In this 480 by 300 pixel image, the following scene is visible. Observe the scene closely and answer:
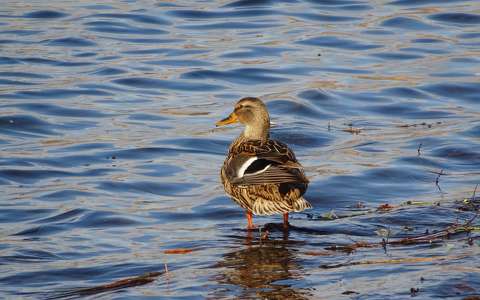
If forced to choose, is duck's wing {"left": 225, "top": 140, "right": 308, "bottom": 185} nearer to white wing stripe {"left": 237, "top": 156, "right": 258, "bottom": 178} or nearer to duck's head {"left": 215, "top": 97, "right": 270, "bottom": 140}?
white wing stripe {"left": 237, "top": 156, "right": 258, "bottom": 178}

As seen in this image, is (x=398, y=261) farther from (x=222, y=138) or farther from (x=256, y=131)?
(x=222, y=138)

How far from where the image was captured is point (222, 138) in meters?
12.5

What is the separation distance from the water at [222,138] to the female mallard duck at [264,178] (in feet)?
0.89

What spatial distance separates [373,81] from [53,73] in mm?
4774

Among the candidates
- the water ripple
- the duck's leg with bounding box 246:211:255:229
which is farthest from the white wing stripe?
the water ripple

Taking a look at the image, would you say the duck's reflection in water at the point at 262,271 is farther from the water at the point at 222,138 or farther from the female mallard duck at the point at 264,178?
the female mallard duck at the point at 264,178

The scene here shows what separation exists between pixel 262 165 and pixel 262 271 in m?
1.16

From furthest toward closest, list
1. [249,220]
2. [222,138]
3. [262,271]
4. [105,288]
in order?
[222,138], [249,220], [262,271], [105,288]

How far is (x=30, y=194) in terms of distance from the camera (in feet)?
33.2

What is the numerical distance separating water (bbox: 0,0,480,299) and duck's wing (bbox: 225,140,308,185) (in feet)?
1.65

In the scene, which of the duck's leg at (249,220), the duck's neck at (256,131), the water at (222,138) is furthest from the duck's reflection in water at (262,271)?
the duck's neck at (256,131)

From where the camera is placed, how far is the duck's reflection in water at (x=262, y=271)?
21.5 ft

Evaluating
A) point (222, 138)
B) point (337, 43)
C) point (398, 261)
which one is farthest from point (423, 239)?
point (337, 43)

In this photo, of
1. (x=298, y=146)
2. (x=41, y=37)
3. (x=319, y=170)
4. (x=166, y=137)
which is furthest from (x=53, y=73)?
(x=319, y=170)
